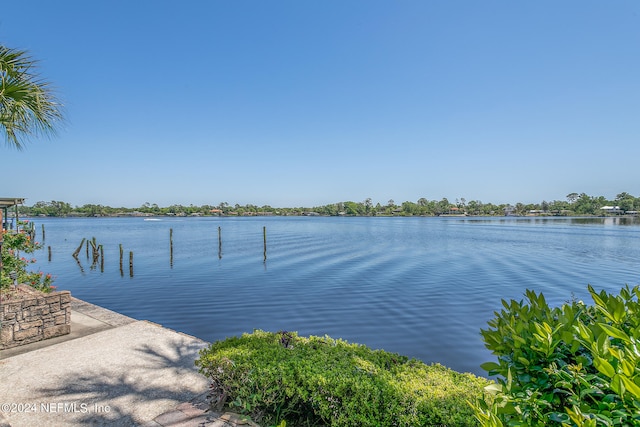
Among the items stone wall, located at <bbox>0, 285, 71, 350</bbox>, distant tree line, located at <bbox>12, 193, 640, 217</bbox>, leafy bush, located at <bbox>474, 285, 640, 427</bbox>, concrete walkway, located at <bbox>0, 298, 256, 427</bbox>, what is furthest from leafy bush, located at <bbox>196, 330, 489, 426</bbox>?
distant tree line, located at <bbox>12, 193, 640, 217</bbox>

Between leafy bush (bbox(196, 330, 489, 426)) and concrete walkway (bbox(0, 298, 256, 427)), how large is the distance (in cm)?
42

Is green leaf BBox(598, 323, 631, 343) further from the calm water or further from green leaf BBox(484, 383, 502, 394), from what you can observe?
the calm water

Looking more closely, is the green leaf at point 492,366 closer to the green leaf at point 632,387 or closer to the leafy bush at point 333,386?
the green leaf at point 632,387

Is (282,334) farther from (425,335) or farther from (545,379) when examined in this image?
(425,335)

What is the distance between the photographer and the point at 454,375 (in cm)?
359

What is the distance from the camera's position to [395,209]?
533ft

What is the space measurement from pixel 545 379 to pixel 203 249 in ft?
107

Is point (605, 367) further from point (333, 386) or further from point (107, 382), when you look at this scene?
point (107, 382)

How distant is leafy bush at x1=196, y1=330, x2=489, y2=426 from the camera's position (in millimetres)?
2938

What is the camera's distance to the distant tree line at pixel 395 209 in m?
130

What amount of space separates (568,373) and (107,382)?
5.76m

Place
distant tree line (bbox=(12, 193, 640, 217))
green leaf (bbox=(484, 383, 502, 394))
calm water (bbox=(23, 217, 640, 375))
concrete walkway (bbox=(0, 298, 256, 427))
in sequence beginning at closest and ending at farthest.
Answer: green leaf (bbox=(484, 383, 502, 394)) → concrete walkway (bbox=(0, 298, 256, 427)) → calm water (bbox=(23, 217, 640, 375)) → distant tree line (bbox=(12, 193, 640, 217))

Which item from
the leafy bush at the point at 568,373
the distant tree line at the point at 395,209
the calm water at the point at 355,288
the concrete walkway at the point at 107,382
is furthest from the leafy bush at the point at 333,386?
the distant tree line at the point at 395,209

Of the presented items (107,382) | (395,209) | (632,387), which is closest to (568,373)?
(632,387)
